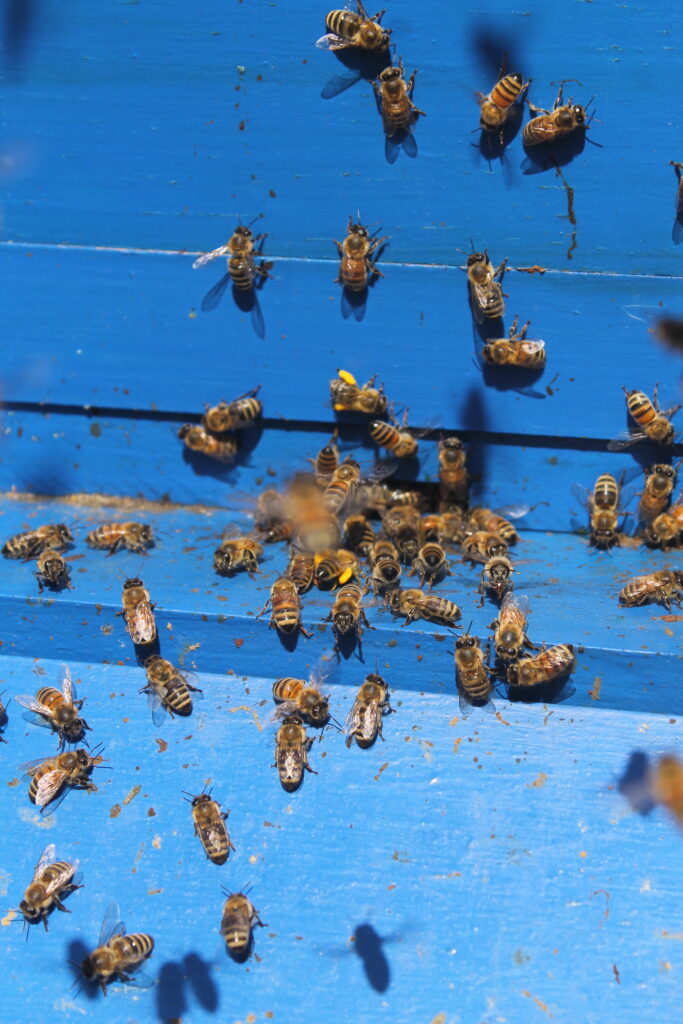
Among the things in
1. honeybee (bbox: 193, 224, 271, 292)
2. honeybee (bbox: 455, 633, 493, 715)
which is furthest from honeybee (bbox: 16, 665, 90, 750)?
honeybee (bbox: 193, 224, 271, 292)

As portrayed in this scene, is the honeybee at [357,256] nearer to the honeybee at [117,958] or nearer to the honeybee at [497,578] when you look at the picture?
the honeybee at [497,578]

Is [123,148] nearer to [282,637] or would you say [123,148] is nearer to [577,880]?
[282,637]

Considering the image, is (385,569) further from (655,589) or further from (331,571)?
(655,589)

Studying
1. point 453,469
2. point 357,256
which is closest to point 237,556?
point 453,469

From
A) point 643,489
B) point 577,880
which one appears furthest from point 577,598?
point 577,880

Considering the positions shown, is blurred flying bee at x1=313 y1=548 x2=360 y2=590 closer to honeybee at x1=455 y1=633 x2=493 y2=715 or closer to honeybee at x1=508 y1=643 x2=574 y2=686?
honeybee at x1=455 y1=633 x2=493 y2=715
